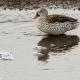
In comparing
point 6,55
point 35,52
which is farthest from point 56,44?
point 6,55

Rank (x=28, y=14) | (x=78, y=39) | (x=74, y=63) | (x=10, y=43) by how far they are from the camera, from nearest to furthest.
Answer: (x=74, y=63)
(x=10, y=43)
(x=78, y=39)
(x=28, y=14)

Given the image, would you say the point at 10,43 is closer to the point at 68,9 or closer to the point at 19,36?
the point at 19,36

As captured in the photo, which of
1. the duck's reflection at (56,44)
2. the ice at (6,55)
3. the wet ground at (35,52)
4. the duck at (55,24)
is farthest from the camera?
the duck at (55,24)

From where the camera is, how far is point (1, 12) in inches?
587

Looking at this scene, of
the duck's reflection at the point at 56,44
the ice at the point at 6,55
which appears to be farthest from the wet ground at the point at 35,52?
the ice at the point at 6,55

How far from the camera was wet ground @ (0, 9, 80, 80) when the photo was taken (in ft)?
27.9

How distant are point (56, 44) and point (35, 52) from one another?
1.11m

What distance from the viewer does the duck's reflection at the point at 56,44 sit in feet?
33.3

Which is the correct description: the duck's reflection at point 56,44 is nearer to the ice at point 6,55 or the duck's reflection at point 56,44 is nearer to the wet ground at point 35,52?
the wet ground at point 35,52

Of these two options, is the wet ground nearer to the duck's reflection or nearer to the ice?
the duck's reflection

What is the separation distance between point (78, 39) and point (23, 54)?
2.08 meters

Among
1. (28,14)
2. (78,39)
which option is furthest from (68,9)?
(78,39)

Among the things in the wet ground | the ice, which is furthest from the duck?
the ice

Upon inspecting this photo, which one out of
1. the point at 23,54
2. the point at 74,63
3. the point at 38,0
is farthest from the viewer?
the point at 38,0
